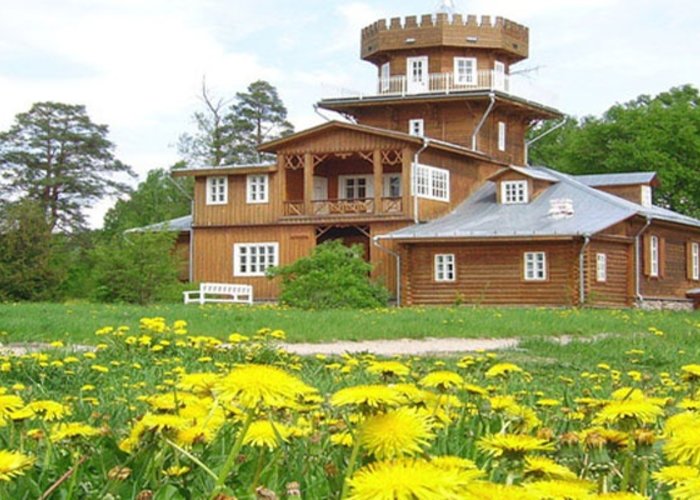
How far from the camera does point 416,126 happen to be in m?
40.7

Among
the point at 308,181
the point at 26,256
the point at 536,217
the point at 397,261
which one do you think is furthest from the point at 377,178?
the point at 26,256

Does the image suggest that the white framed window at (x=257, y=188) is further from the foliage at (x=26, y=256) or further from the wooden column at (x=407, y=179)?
the foliage at (x=26, y=256)

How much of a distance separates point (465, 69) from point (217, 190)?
10086mm

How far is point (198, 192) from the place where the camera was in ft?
130

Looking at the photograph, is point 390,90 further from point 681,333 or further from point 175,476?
point 175,476

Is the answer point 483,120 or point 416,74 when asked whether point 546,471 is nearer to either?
point 483,120

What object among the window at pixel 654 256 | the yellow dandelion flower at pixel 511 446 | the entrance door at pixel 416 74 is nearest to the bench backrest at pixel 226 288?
the entrance door at pixel 416 74

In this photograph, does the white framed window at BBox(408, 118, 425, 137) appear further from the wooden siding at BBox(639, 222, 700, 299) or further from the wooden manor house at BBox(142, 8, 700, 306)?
the wooden siding at BBox(639, 222, 700, 299)

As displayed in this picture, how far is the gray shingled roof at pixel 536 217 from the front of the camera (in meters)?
32.7

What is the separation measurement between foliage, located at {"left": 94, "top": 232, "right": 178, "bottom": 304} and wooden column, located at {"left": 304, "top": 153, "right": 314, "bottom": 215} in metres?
6.52

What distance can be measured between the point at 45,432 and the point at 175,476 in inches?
26.9

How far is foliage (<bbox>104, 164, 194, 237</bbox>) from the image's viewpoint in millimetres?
61344

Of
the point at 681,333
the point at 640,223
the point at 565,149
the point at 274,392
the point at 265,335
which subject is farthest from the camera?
the point at 565,149

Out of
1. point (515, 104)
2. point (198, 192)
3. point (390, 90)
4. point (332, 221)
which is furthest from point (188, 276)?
point (515, 104)
